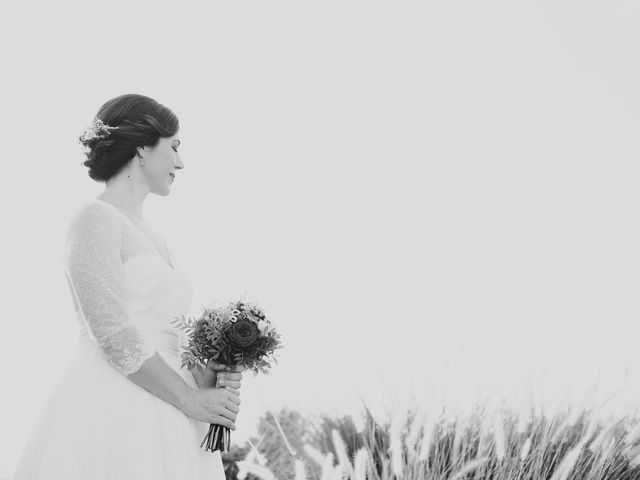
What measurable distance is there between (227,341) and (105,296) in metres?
0.59

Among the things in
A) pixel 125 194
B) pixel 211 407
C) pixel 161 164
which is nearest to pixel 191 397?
pixel 211 407

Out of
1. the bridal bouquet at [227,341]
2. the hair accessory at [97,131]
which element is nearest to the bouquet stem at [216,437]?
the bridal bouquet at [227,341]

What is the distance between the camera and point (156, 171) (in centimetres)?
435

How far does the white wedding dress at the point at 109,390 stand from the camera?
385cm

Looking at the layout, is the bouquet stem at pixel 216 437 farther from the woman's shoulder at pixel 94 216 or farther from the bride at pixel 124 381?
the woman's shoulder at pixel 94 216

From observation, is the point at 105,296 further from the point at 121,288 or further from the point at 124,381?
the point at 124,381

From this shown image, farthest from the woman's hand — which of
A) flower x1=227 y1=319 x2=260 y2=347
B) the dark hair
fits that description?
the dark hair

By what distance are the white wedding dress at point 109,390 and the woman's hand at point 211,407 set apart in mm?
87

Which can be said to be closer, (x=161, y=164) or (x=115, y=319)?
(x=115, y=319)

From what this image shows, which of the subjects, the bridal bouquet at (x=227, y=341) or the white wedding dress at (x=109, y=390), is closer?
the white wedding dress at (x=109, y=390)

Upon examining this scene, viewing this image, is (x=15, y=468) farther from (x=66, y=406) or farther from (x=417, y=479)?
(x=417, y=479)

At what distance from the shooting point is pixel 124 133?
4320 millimetres

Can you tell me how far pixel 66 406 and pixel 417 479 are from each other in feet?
9.77

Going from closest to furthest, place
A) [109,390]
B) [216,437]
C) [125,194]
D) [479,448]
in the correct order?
1. [109,390]
2. [216,437]
3. [125,194]
4. [479,448]
